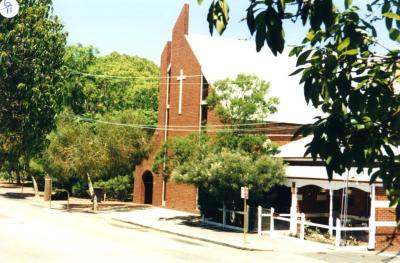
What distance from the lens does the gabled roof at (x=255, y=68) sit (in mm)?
36906

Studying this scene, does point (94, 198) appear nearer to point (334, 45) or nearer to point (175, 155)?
point (175, 155)

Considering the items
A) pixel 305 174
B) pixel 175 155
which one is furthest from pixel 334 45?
pixel 175 155

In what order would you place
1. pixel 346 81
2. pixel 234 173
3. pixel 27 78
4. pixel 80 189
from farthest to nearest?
pixel 80 189
pixel 234 173
pixel 27 78
pixel 346 81

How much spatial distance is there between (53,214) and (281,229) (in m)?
14.9

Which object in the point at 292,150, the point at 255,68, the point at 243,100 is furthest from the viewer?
the point at 255,68

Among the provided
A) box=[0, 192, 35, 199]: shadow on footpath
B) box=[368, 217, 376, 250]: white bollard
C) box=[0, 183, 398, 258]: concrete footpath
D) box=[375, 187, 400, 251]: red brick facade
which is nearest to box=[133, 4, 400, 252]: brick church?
box=[0, 183, 398, 258]: concrete footpath

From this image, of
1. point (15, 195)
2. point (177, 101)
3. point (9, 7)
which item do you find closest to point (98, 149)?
point (177, 101)

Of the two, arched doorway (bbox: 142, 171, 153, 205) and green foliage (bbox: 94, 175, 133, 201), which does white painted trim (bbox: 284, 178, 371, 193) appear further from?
green foliage (bbox: 94, 175, 133, 201)

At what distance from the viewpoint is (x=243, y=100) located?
1192 inches

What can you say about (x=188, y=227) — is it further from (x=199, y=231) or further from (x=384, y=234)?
(x=384, y=234)

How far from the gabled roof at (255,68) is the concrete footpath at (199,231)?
28.1 feet

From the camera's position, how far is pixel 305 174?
2759cm

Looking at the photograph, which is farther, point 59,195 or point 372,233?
point 59,195

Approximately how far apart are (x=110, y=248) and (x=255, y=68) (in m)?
22.6
